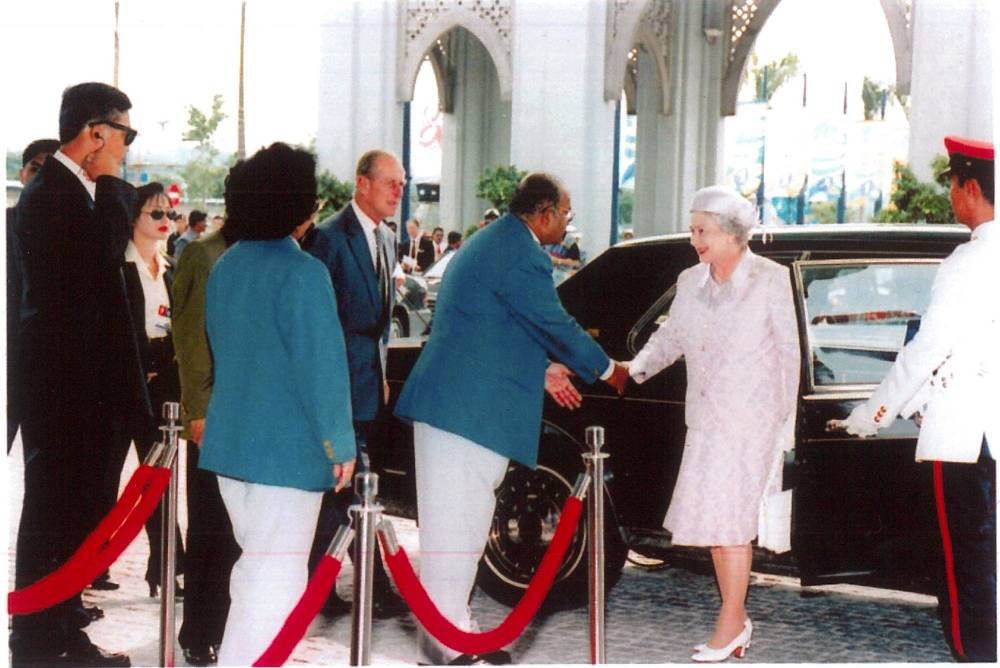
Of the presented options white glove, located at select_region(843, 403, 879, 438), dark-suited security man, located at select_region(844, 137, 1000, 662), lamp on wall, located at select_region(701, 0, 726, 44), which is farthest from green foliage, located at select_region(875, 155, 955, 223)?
lamp on wall, located at select_region(701, 0, 726, 44)

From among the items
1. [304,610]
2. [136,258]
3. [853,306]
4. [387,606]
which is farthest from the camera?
[136,258]

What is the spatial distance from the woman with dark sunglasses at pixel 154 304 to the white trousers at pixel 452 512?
1241mm

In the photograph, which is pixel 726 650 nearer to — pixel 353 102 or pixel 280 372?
pixel 280 372

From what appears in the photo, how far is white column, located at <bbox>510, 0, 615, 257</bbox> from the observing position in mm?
17484

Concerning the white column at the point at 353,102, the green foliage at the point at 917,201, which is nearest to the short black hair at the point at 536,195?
the green foliage at the point at 917,201

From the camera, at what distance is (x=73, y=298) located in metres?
4.36

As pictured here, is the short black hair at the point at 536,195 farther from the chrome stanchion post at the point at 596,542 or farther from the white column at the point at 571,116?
the white column at the point at 571,116

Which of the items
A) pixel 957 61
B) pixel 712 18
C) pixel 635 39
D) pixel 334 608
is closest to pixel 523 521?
pixel 334 608

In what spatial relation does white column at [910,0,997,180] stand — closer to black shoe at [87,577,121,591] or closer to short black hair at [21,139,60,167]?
short black hair at [21,139,60,167]

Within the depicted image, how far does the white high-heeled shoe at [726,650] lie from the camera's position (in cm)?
463

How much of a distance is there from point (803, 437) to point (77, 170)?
2655mm

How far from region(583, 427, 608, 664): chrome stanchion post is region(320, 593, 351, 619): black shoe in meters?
1.22

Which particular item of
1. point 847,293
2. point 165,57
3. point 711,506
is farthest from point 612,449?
point 165,57

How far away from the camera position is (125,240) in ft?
14.6
